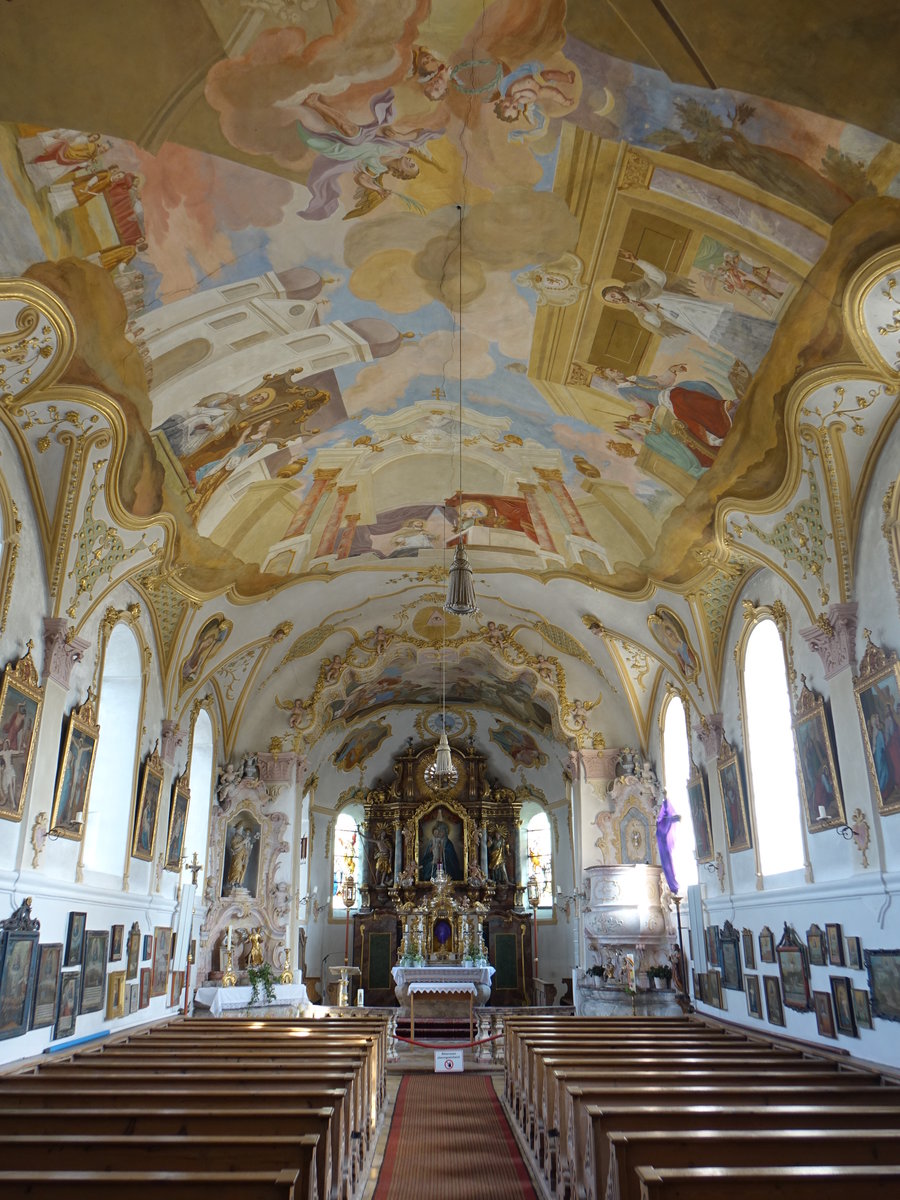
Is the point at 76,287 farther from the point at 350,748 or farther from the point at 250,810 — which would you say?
the point at 350,748

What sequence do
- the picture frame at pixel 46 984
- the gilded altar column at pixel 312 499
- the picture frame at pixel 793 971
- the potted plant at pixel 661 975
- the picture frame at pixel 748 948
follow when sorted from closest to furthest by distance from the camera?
the picture frame at pixel 46 984 < the picture frame at pixel 793 971 < the picture frame at pixel 748 948 < the gilded altar column at pixel 312 499 < the potted plant at pixel 661 975

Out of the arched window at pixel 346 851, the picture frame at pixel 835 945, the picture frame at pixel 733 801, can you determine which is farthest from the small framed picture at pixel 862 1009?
the arched window at pixel 346 851

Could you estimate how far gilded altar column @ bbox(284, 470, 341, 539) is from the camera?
14445 mm

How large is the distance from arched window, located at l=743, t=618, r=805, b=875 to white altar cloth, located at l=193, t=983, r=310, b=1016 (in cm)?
982

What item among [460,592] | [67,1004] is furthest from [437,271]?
[67,1004]

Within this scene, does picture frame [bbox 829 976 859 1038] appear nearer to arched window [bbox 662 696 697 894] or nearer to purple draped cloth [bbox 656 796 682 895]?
arched window [bbox 662 696 697 894]

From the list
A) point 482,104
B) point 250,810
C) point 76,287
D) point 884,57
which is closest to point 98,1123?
point 76,287

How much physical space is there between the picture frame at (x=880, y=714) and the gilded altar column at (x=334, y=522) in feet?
27.4

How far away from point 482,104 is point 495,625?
44.3 ft

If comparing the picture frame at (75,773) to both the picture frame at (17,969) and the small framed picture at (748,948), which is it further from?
the small framed picture at (748,948)

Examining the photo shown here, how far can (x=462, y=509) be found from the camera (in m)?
16.3

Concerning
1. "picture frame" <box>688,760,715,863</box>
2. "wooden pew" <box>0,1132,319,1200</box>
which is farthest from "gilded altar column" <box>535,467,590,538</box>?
"wooden pew" <box>0,1132,319,1200</box>

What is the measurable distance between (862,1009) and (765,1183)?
6.77 metres

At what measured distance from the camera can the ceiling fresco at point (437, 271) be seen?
7.40 metres
